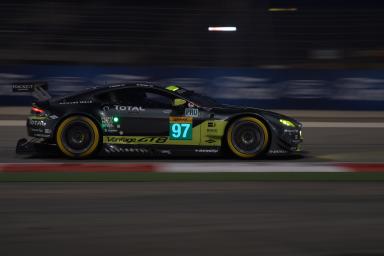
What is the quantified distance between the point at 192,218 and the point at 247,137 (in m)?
4.04

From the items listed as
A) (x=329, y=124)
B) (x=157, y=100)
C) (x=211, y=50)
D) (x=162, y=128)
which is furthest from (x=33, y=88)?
(x=211, y=50)

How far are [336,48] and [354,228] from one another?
51.8 feet

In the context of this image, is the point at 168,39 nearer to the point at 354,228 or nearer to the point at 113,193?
the point at 113,193

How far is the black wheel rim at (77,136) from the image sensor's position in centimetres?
986

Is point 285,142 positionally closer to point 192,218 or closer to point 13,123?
point 192,218

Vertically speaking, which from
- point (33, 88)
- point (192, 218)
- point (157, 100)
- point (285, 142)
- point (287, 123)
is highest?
point (33, 88)

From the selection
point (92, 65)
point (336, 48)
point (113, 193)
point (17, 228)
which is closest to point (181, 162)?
point (113, 193)

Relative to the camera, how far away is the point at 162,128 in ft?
32.1

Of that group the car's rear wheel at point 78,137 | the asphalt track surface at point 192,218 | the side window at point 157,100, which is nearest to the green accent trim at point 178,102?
the side window at point 157,100

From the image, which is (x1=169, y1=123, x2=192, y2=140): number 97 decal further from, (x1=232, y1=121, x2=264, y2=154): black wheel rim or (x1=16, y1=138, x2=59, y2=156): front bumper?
(x1=16, y1=138, x2=59, y2=156): front bumper

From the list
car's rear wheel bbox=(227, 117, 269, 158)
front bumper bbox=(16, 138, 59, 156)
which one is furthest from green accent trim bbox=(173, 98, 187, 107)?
front bumper bbox=(16, 138, 59, 156)

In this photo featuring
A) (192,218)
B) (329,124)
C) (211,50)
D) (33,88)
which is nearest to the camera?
(192,218)

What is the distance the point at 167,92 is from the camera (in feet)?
32.5

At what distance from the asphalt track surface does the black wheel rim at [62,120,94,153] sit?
2192 millimetres
